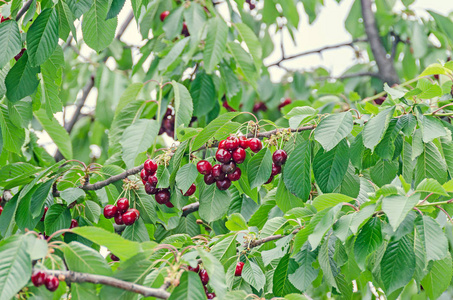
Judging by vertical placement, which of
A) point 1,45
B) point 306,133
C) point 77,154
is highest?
point 1,45

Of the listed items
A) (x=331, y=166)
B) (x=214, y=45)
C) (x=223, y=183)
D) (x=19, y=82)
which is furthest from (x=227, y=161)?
(x=214, y=45)

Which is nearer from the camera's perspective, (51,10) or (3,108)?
(51,10)

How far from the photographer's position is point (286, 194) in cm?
207

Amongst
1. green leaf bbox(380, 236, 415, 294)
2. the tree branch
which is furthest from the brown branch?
the tree branch

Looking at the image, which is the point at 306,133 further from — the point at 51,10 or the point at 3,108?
the point at 3,108

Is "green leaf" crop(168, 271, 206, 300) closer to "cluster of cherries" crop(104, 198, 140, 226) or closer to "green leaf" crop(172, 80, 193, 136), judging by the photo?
"cluster of cherries" crop(104, 198, 140, 226)

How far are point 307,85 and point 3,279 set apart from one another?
3.99 m

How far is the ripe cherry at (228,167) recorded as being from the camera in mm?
1976

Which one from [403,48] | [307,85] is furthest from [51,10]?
[403,48]

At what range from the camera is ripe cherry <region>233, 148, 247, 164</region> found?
76.7 inches

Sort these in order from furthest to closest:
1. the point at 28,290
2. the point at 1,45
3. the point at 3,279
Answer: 1. the point at 1,45
2. the point at 28,290
3. the point at 3,279

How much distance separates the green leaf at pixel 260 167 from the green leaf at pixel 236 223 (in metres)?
0.12

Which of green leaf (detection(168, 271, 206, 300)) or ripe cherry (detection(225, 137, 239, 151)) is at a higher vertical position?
ripe cherry (detection(225, 137, 239, 151))

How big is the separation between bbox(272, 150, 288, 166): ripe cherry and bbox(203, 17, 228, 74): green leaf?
1036mm
